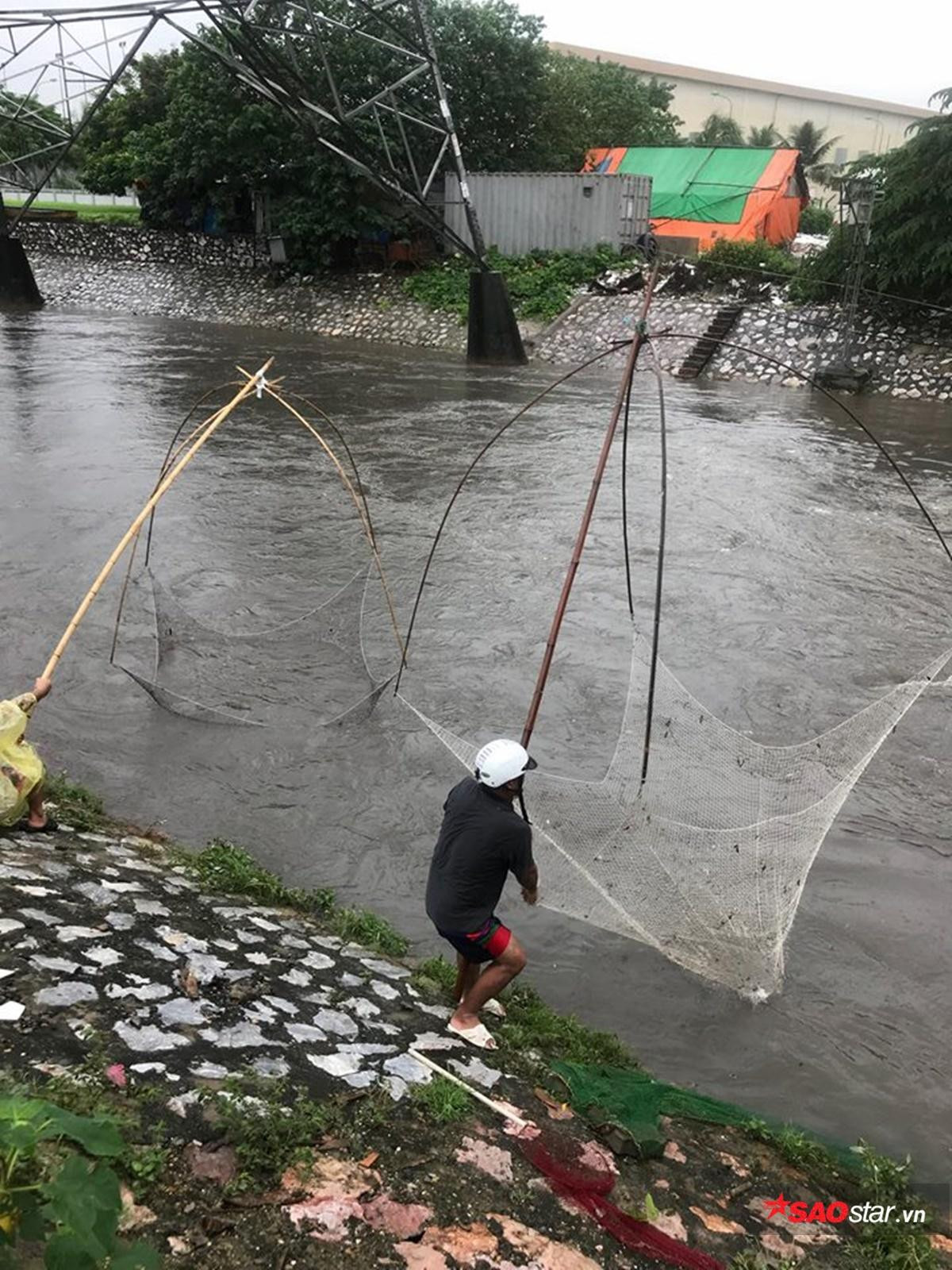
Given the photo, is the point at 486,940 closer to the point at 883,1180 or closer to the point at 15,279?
the point at 883,1180

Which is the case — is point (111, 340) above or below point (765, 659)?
above

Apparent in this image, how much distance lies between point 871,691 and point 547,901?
3.37 metres

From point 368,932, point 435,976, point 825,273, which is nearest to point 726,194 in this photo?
point 825,273

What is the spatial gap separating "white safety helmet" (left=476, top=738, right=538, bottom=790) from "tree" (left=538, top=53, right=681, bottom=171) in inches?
964

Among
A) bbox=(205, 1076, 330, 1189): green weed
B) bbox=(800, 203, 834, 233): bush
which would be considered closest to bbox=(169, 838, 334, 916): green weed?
bbox=(205, 1076, 330, 1189): green weed

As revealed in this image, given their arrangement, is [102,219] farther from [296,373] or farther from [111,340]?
[296,373]

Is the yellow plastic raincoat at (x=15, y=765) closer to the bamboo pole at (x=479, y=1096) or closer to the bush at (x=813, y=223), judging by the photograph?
the bamboo pole at (x=479, y=1096)

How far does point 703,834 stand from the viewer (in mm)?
4309

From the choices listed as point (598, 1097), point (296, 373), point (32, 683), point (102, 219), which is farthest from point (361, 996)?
point (102, 219)

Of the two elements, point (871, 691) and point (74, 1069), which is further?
point (871, 691)

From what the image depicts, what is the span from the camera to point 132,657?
653cm

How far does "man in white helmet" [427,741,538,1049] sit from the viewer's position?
125 inches

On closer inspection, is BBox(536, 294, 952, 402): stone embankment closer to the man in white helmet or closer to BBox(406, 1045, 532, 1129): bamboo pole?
the man in white helmet

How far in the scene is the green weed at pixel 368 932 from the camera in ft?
12.9
